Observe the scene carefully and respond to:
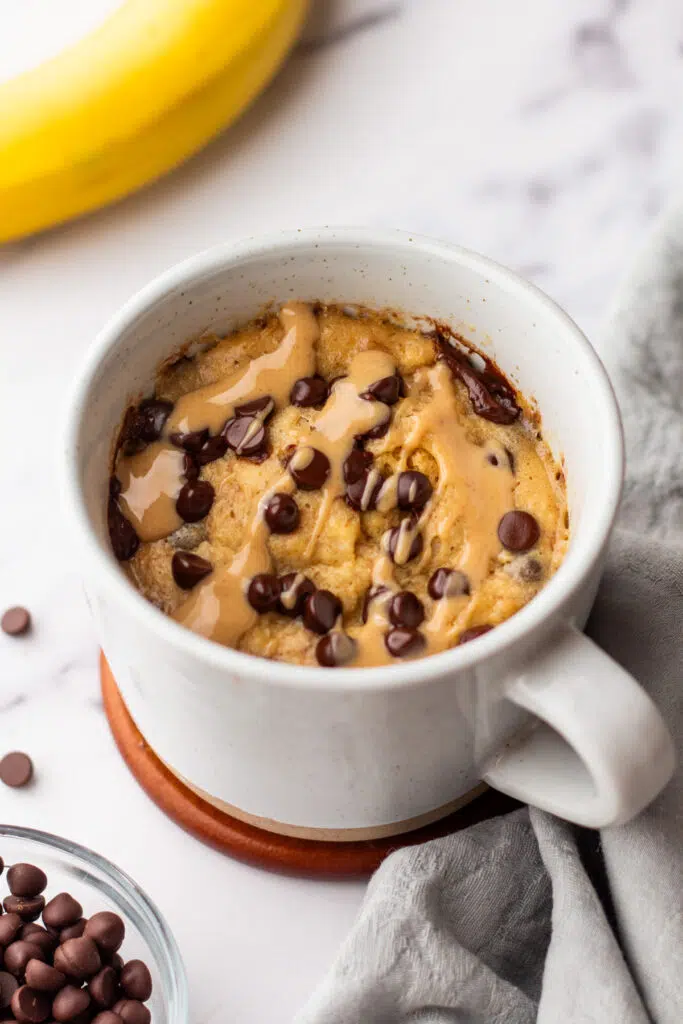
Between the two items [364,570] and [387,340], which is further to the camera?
[387,340]

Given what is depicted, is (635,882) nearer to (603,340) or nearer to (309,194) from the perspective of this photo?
(603,340)

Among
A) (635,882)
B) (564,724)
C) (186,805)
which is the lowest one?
(635,882)

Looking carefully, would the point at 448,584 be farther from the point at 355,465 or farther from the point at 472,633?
the point at 355,465

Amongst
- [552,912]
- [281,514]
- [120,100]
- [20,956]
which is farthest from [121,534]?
[120,100]

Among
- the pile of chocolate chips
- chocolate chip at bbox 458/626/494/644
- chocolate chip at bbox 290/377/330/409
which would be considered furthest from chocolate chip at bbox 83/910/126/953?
chocolate chip at bbox 290/377/330/409

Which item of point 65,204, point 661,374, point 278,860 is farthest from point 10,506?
point 661,374

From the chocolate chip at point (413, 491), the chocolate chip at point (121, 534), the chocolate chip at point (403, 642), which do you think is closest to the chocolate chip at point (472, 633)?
the chocolate chip at point (403, 642)
